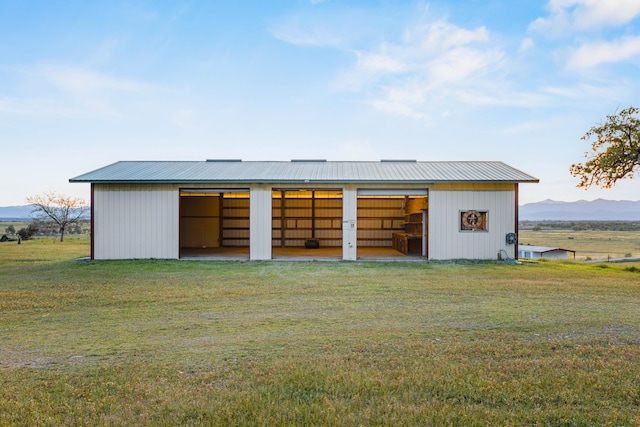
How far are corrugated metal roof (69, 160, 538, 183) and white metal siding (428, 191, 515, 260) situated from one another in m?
0.75

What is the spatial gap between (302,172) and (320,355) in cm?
1326

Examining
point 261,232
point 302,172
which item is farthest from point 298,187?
point 261,232

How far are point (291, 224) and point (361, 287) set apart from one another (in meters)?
13.6

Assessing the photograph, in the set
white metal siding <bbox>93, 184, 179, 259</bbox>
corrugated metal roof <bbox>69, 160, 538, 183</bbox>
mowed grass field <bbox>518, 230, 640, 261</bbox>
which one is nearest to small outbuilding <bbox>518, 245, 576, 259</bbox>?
mowed grass field <bbox>518, 230, 640, 261</bbox>

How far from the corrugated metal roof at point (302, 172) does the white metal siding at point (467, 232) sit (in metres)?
0.75

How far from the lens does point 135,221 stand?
645 inches

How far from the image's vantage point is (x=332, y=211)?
23.8 metres

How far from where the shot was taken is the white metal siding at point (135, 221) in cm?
1631

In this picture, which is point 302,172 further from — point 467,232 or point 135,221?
point 467,232

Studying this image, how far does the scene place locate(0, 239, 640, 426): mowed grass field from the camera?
3613mm

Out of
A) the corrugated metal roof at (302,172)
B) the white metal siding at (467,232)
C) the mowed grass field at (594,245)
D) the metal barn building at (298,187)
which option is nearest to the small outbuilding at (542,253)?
the mowed grass field at (594,245)

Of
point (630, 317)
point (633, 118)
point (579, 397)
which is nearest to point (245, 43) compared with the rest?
point (633, 118)

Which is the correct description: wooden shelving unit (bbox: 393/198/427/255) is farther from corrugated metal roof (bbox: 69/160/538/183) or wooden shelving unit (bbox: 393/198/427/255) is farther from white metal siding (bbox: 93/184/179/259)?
white metal siding (bbox: 93/184/179/259)

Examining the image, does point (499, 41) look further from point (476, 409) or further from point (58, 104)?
point (58, 104)
